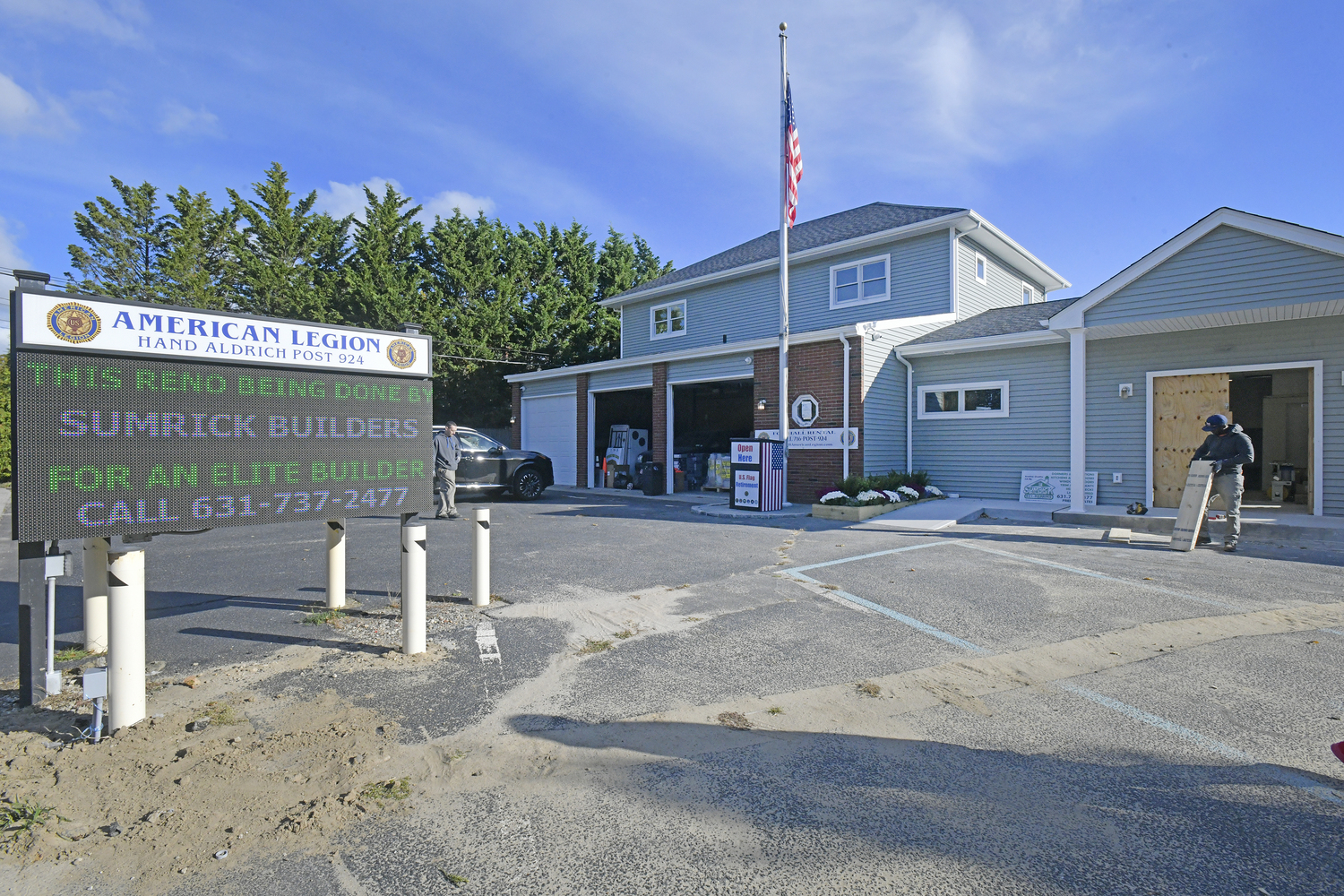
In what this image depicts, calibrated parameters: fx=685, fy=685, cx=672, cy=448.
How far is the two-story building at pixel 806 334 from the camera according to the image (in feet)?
48.3

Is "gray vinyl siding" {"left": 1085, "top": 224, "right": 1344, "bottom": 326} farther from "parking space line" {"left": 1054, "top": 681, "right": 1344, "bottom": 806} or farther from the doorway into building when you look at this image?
"parking space line" {"left": 1054, "top": 681, "right": 1344, "bottom": 806}

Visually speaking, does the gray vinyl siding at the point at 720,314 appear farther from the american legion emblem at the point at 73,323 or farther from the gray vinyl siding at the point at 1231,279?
the american legion emblem at the point at 73,323

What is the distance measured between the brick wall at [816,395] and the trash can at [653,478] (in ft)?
10.5

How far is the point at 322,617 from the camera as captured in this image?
5.59m

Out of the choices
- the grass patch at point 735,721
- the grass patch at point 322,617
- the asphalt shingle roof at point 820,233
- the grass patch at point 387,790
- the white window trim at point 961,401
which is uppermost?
the asphalt shingle roof at point 820,233

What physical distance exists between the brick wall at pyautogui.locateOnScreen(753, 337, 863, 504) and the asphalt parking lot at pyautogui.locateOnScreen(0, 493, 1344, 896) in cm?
704

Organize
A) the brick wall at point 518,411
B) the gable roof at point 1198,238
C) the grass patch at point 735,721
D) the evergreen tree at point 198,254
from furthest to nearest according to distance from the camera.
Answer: the evergreen tree at point 198,254 → the brick wall at point 518,411 → the gable roof at point 1198,238 → the grass patch at point 735,721

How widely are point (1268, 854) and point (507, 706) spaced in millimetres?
3372

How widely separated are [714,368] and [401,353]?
42.6 ft

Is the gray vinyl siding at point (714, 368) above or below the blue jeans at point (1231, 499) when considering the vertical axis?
above

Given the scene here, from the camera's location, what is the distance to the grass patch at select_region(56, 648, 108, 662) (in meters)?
4.61

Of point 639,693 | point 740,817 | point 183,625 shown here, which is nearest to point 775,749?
point 740,817

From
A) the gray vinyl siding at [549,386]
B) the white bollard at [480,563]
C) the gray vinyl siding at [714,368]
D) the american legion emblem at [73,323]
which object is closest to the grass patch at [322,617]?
the white bollard at [480,563]

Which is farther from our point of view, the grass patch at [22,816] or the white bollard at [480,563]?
the white bollard at [480,563]
